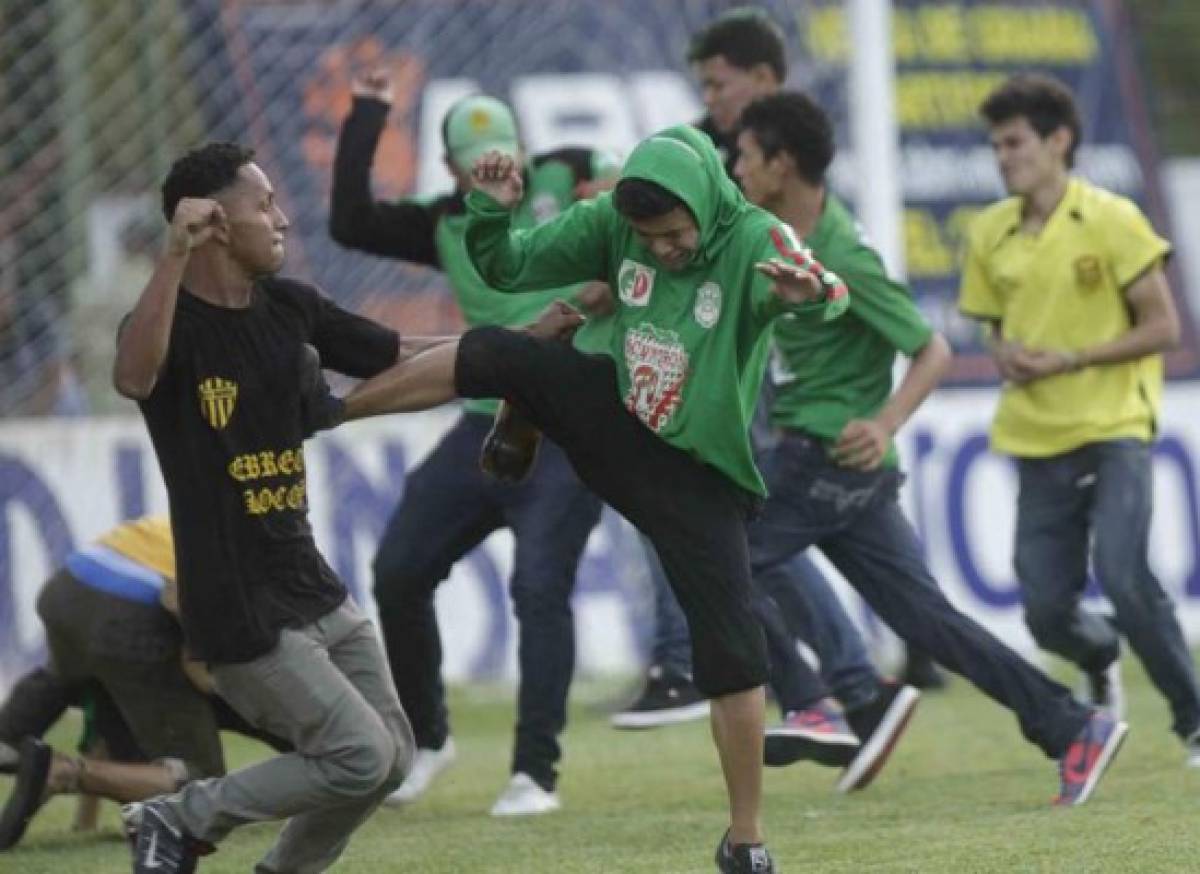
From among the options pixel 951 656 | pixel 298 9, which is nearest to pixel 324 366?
pixel 951 656

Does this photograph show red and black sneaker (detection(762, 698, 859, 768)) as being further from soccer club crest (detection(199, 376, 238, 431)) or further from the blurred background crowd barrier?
the blurred background crowd barrier

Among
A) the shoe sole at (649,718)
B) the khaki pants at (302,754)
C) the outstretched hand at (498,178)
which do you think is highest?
the outstretched hand at (498,178)

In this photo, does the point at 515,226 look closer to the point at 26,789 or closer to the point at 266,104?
the point at 26,789

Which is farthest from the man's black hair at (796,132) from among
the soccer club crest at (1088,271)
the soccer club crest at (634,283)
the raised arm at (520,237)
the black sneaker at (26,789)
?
the black sneaker at (26,789)

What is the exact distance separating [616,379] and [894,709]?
7.28 feet

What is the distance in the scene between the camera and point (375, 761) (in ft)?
20.3

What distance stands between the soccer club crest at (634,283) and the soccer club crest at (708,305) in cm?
14

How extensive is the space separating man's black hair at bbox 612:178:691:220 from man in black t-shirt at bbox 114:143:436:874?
774 millimetres

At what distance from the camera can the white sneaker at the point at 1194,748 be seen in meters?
8.39

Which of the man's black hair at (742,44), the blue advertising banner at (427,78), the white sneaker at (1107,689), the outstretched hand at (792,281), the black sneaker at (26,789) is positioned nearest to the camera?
the outstretched hand at (792,281)

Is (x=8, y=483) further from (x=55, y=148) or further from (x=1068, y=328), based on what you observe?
(x=1068, y=328)

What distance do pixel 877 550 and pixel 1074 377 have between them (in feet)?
3.02

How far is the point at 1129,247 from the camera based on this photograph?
8.58 meters

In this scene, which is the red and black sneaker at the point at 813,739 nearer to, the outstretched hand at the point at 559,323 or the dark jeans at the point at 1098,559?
the dark jeans at the point at 1098,559
